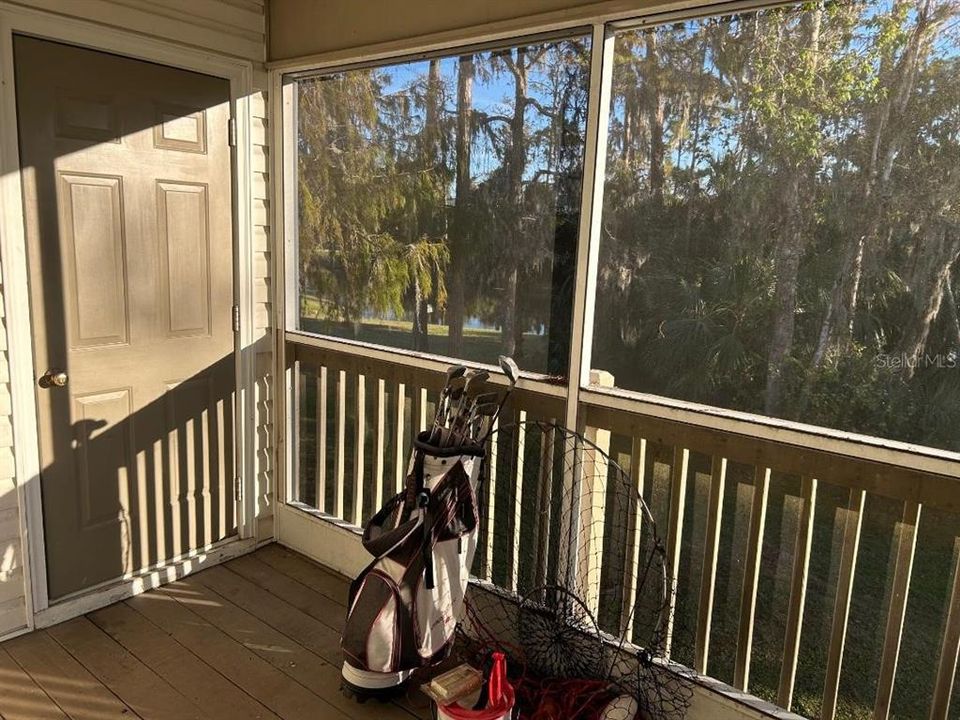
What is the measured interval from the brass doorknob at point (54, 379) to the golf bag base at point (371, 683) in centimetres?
143

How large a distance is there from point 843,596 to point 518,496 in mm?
1113

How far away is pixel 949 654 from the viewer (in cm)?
188

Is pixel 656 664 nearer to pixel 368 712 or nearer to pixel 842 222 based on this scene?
pixel 368 712

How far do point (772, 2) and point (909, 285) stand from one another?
839mm

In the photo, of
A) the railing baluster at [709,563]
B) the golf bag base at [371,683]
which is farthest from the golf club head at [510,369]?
the golf bag base at [371,683]

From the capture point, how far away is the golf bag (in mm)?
2230

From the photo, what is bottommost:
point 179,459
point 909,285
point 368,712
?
point 368,712

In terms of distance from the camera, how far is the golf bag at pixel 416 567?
7.32 ft

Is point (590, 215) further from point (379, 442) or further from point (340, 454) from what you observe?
point (340, 454)

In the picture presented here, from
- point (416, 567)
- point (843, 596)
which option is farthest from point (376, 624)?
point (843, 596)

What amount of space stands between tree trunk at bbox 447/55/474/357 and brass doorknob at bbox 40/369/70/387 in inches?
55.5

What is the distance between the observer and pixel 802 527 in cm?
210

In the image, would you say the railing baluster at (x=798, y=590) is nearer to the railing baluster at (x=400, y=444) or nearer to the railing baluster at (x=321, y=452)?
the railing baluster at (x=400, y=444)

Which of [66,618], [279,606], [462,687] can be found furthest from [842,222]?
[66,618]
